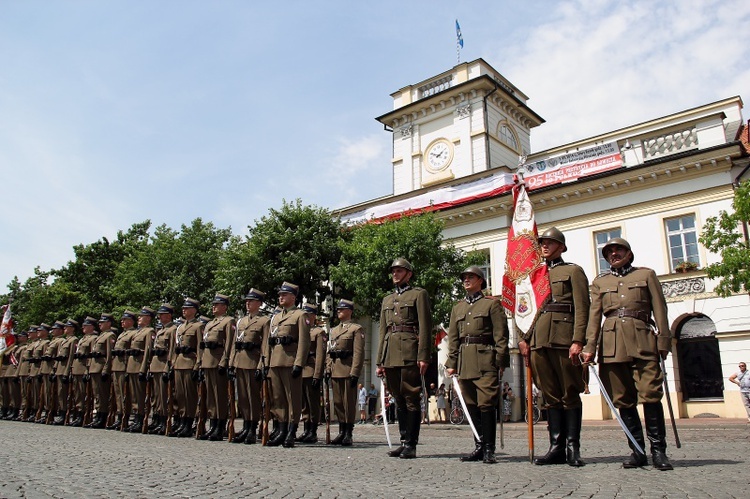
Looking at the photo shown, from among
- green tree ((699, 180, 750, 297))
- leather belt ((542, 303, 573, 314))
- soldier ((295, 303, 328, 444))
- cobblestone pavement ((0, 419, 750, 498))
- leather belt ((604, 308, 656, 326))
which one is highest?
green tree ((699, 180, 750, 297))

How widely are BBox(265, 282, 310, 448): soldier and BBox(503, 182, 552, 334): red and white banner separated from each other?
3.14 m

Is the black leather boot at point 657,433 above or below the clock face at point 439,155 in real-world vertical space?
below

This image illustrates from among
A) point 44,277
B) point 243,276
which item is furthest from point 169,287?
point 44,277

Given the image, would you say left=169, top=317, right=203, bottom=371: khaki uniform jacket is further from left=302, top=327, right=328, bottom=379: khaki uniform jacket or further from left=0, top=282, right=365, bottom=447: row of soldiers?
left=302, top=327, right=328, bottom=379: khaki uniform jacket

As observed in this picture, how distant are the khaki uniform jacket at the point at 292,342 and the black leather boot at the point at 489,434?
10.3 feet

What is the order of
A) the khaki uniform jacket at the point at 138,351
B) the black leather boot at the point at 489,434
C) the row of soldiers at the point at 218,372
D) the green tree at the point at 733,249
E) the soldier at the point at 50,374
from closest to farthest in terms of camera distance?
the black leather boot at the point at 489,434 → the row of soldiers at the point at 218,372 → the khaki uniform jacket at the point at 138,351 → the green tree at the point at 733,249 → the soldier at the point at 50,374

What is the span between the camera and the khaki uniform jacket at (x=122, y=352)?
13062mm

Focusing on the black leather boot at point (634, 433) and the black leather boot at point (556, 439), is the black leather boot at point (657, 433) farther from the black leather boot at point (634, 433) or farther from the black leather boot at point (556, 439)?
the black leather boot at point (556, 439)

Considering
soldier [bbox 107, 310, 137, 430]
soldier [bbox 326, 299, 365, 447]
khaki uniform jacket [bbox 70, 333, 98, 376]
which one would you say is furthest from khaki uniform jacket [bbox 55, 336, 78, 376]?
soldier [bbox 326, 299, 365, 447]

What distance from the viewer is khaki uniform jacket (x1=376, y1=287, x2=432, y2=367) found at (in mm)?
7465

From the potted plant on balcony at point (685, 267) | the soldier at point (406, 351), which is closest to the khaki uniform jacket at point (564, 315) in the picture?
the soldier at point (406, 351)

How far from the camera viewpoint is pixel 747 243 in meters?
16.1

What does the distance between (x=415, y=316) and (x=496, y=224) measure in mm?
17231

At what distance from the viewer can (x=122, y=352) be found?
13.1 metres
